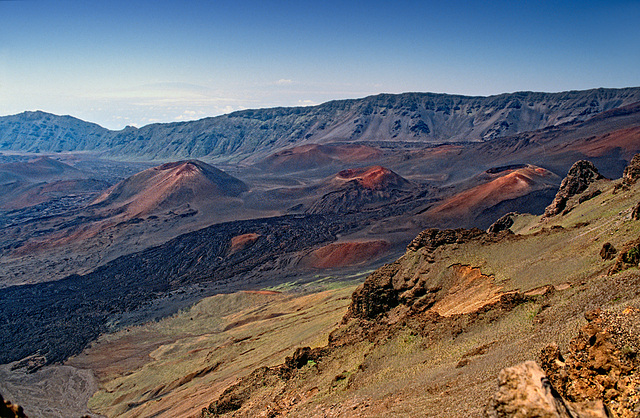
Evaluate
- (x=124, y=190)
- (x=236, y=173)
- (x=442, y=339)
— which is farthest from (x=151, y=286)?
(x=236, y=173)

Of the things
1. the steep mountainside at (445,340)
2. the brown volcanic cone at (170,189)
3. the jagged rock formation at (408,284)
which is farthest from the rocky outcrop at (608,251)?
the brown volcanic cone at (170,189)

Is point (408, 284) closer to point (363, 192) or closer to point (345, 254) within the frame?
point (345, 254)

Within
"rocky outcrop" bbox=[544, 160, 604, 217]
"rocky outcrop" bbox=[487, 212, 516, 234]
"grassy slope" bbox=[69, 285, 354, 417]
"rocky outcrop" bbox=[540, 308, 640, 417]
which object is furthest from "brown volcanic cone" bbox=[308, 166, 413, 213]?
"rocky outcrop" bbox=[540, 308, 640, 417]

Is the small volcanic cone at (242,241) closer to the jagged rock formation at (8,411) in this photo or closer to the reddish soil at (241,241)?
the reddish soil at (241,241)

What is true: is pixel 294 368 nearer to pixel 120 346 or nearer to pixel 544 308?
pixel 544 308

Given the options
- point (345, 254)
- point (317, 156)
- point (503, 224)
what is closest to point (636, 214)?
point (503, 224)

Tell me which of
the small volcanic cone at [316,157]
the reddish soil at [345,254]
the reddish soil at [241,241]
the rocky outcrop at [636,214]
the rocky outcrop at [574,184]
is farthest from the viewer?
the small volcanic cone at [316,157]

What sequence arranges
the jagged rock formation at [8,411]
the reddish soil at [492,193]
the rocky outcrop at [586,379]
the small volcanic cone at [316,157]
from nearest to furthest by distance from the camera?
the rocky outcrop at [586,379] < the jagged rock formation at [8,411] < the reddish soil at [492,193] < the small volcanic cone at [316,157]
